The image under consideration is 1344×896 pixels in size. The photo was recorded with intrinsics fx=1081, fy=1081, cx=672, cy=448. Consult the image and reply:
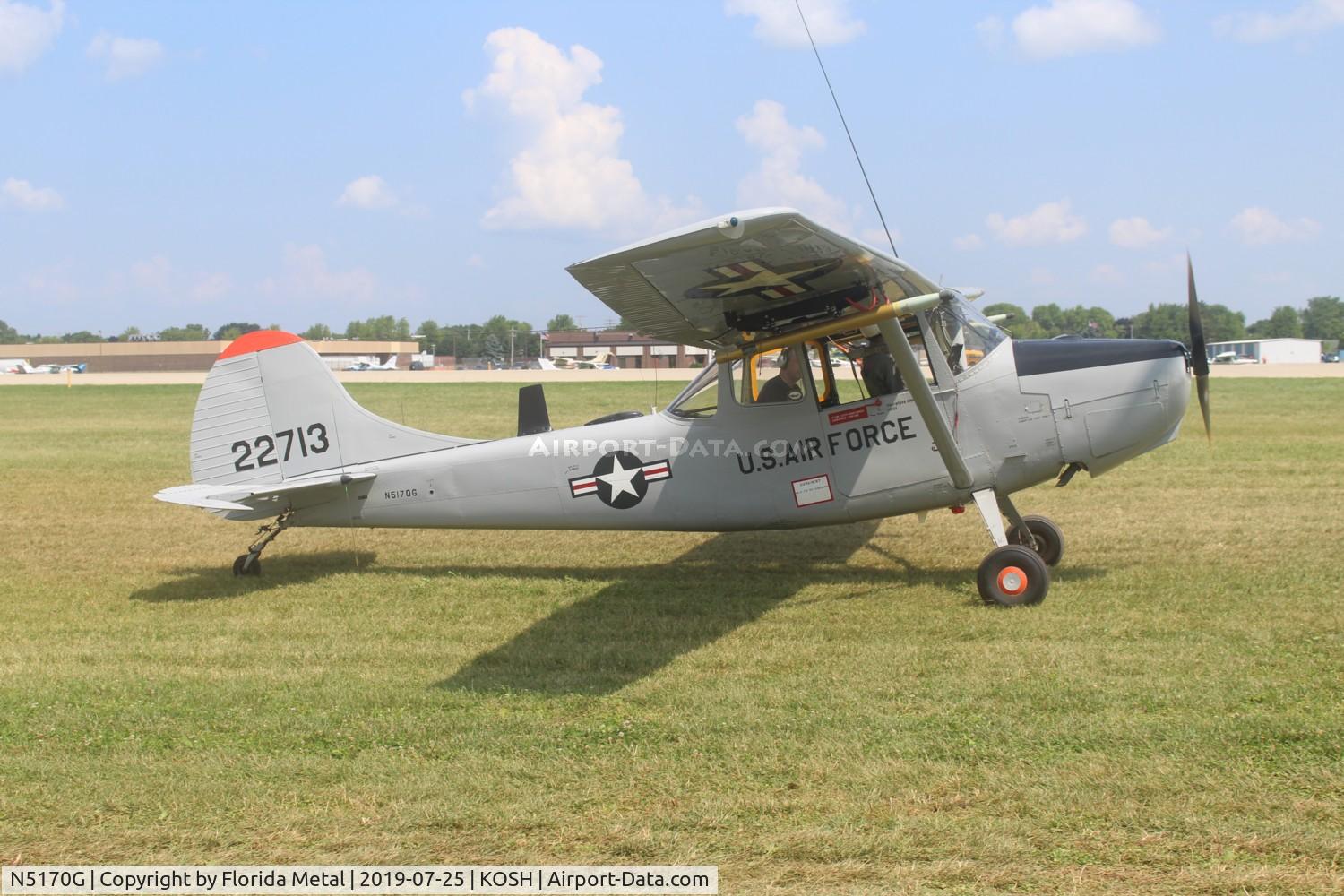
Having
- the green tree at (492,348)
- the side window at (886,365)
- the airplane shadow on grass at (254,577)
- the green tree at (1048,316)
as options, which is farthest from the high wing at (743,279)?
the green tree at (492,348)

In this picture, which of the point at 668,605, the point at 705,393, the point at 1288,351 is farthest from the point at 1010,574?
the point at 1288,351

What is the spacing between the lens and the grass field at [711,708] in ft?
13.6

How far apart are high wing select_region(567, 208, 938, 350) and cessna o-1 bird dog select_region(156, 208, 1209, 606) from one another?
31mm

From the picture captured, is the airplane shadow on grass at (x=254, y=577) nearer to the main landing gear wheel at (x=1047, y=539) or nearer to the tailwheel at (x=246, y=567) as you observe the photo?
the tailwheel at (x=246, y=567)

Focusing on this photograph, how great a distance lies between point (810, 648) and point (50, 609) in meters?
6.01

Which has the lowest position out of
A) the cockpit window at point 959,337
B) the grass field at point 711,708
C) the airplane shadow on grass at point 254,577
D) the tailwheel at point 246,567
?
the grass field at point 711,708

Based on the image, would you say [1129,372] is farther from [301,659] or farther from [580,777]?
[301,659]

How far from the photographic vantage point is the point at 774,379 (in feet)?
28.1

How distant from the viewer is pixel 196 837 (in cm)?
432

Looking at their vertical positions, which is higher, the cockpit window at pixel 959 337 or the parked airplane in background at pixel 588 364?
the parked airplane in background at pixel 588 364

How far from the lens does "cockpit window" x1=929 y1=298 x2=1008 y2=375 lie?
8.23 m

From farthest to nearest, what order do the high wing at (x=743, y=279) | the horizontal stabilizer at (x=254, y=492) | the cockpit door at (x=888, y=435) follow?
the horizontal stabilizer at (x=254, y=492)
the cockpit door at (x=888, y=435)
the high wing at (x=743, y=279)

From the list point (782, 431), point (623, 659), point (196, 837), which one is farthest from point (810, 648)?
point (196, 837)

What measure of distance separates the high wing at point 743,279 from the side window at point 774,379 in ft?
0.91
